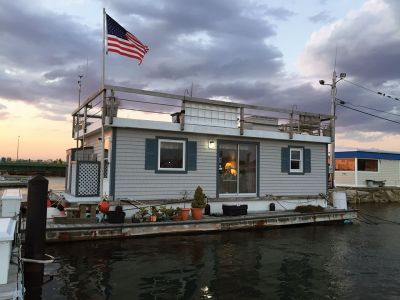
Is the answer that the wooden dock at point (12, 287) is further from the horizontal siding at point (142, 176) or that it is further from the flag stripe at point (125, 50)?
the flag stripe at point (125, 50)

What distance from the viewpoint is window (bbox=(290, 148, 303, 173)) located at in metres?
17.9

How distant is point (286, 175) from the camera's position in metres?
17.6

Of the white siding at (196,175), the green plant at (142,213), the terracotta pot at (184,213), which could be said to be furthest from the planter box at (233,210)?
the green plant at (142,213)

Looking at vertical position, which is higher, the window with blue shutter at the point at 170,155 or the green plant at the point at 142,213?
the window with blue shutter at the point at 170,155

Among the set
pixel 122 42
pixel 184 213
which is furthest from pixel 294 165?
pixel 122 42

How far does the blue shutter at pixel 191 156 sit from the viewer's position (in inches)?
589

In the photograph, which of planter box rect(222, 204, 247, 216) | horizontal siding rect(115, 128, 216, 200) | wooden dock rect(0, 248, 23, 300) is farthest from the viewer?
planter box rect(222, 204, 247, 216)

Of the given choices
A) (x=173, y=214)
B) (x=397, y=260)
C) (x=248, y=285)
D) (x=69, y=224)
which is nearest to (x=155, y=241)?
(x=173, y=214)

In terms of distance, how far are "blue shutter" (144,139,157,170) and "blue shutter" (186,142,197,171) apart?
4.57 ft

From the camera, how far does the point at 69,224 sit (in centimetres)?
1175

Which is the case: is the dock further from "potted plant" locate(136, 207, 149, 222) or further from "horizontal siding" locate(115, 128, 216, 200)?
"horizontal siding" locate(115, 128, 216, 200)

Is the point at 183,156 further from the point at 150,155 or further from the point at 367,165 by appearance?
the point at 367,165

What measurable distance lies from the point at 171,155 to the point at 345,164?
2516 centimetres

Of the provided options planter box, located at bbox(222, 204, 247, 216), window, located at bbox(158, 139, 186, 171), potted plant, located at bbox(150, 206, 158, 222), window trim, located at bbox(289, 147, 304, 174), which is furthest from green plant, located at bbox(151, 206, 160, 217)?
window trim, located at bbox(289, 147, 304, 174)
